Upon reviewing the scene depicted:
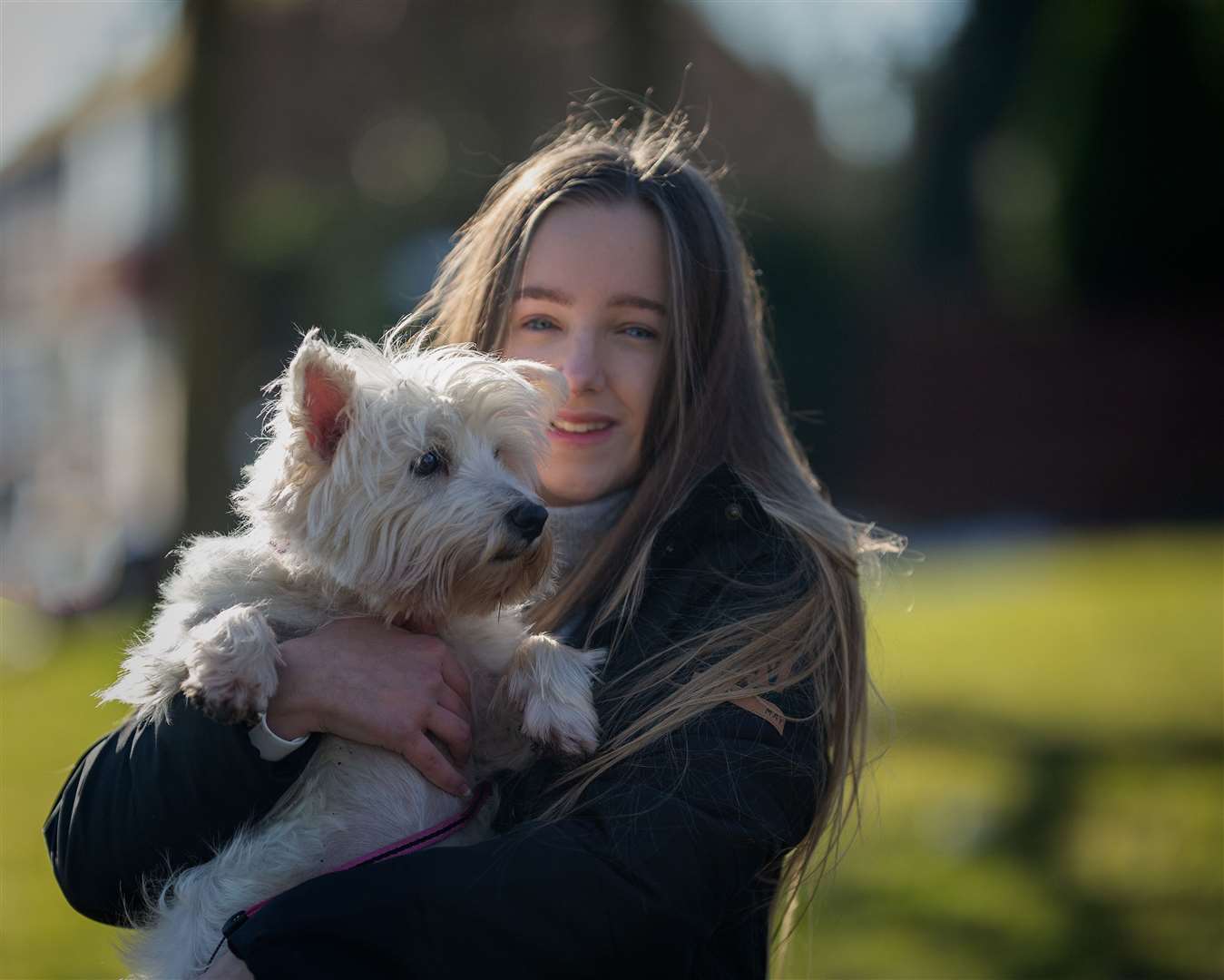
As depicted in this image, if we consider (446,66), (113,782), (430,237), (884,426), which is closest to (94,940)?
(113,782)

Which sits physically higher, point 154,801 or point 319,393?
point 319,393

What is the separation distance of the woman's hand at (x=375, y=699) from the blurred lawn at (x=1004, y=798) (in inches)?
36.8

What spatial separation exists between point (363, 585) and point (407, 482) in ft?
0.88

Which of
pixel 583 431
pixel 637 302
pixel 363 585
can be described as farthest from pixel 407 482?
pixel 637 302

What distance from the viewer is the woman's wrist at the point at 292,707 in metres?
2.70

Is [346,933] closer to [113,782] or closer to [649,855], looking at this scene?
[649,855]

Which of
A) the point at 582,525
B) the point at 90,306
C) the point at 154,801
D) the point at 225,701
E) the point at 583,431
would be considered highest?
the point at 583,431

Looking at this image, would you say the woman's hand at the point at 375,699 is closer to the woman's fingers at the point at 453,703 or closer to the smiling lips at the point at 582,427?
the woman's fingers at the point at 453,703

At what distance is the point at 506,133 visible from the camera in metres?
25.9

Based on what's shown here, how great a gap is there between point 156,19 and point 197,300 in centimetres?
280

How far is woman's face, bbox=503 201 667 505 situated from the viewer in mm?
3281

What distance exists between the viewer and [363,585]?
10.0ft

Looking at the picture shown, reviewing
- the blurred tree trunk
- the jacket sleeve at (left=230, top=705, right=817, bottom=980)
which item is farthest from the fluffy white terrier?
the blurred tree trunk

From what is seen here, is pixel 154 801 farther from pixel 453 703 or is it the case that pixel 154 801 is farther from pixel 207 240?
pixel 207 240
